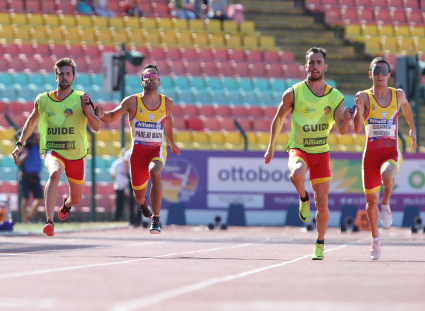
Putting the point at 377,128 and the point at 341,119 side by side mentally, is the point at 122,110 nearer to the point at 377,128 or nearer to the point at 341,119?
the point at 341,119

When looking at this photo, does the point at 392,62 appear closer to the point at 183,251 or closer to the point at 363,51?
the point at 363,51

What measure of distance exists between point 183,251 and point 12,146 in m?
12.3

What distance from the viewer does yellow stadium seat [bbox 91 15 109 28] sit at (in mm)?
29406

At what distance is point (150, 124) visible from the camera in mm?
10586

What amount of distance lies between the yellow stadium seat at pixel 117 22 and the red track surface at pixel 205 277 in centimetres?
1823

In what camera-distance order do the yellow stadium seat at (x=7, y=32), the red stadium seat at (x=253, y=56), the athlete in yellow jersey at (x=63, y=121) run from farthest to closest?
the red stadium seat at (x=253, y=56) → the yellow stadium seat at (x=7, y=32) → the athlete in yellow jersey at (x=63, y=121)

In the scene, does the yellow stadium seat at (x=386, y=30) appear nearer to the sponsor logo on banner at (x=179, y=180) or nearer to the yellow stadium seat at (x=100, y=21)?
the yellow stadium seat at (x=100, y=21)

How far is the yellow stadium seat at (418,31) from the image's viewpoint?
104 ft

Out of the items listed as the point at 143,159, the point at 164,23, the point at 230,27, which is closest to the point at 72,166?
the point at 143,159

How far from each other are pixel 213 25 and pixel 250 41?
165 centimetres

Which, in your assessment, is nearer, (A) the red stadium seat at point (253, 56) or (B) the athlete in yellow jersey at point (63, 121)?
(B) the athlete in yellow jersey at point (63, 121)

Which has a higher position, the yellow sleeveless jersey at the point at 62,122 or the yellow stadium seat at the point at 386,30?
the yellow stadium seat at the point at 386,30

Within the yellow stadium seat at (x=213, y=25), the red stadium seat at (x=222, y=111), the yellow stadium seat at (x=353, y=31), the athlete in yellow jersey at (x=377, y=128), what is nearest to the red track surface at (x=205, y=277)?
the athlete in yellow jersey at (x=377, y=128)

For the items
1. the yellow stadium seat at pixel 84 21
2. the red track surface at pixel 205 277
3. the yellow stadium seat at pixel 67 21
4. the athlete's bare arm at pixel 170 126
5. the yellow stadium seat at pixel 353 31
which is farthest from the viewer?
the yellow stadium seat at pixel 353 31
